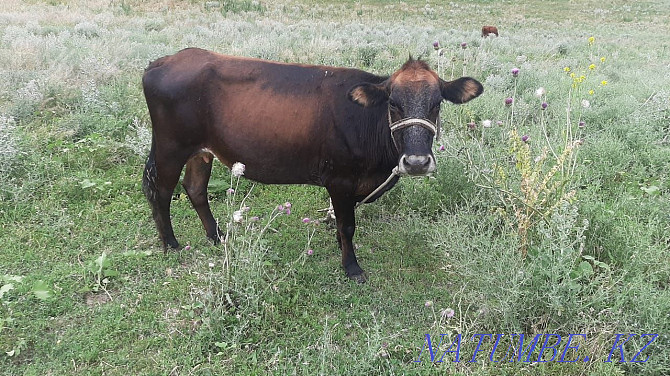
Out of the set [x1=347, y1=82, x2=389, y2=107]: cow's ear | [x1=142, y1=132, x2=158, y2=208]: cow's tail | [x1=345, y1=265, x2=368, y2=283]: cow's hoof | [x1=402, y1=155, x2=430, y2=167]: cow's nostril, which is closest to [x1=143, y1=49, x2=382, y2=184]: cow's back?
[x1=347, y1=82, x2=389, y2=107]: cow's ear

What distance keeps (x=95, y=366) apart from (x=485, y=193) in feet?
11.9

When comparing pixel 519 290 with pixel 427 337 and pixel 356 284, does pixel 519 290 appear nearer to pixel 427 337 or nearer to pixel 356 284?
pixel 427 337

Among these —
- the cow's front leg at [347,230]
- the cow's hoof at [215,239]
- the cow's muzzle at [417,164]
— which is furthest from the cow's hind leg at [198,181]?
the cow's muzzle at [417,164]

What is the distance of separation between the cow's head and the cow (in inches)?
0.8

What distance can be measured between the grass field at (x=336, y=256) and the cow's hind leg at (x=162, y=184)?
227 millimetres

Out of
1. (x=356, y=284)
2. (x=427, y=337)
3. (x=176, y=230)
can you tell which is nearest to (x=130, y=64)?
(x=176, y=230)

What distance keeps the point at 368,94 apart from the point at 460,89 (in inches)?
30.1

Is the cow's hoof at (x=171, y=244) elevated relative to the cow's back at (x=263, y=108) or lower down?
lower down

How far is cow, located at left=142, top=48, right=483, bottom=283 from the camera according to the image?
160 inches

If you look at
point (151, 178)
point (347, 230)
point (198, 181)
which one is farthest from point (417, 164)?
point (151, 178)

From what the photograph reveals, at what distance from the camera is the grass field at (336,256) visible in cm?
328

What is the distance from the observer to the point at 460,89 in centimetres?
387

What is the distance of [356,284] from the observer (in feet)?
13.9

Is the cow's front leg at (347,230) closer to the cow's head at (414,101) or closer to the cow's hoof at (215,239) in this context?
the cow's head at (414,101)
